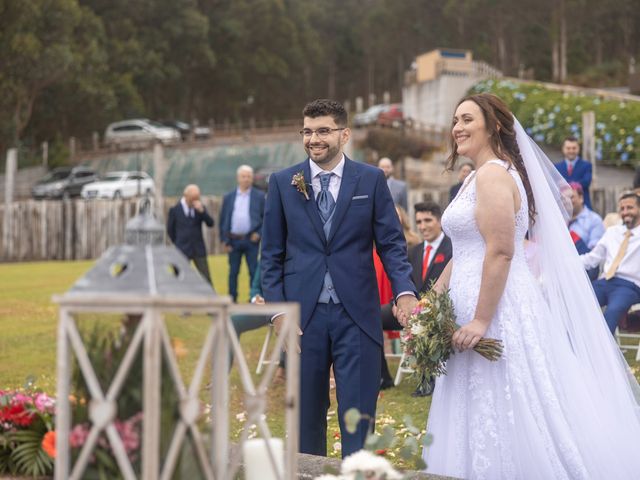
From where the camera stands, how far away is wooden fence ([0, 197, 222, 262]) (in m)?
29.8

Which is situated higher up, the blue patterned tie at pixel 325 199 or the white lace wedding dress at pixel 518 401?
the blue patterned tie at pixel 325 199

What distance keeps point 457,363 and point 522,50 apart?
243 feet

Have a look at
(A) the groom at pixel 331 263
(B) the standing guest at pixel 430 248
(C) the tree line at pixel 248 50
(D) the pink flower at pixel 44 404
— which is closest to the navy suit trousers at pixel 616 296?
(B) the standing guest at pixel 430 248

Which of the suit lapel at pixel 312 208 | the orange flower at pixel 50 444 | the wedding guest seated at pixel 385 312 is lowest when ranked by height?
the wedding guest seated at pixel 385 312

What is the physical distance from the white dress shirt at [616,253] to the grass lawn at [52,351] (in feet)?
2.98

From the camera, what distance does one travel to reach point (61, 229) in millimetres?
30062

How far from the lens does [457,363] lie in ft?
16.7

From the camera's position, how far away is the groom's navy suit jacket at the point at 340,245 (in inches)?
199

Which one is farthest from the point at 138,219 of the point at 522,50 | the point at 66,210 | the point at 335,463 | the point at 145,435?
the point at 522,50

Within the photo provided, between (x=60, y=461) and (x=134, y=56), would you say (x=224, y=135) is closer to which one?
(x=134, y=56)

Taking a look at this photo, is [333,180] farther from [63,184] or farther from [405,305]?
[63,184]

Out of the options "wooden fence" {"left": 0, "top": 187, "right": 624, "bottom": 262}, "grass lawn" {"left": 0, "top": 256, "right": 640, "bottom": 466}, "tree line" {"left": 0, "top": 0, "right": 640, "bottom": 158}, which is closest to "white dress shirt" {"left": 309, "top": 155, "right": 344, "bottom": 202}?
"grass lawn" {"left": 0, "top": 256, "right": 640, "bottom": 466}

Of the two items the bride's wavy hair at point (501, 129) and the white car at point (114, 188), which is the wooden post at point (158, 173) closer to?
the white car at point (114, 188)

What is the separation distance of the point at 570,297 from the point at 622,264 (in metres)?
4.35
